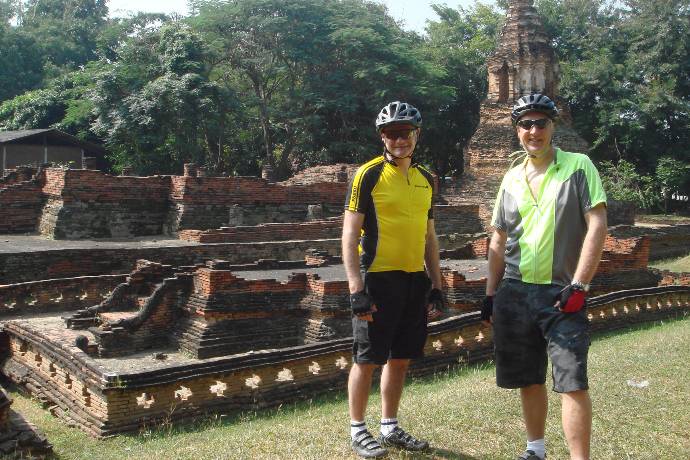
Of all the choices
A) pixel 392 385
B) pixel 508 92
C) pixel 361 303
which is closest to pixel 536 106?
pixel 361 303

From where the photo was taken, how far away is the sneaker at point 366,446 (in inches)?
146

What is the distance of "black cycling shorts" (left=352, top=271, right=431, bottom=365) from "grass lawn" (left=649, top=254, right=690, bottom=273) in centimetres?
1490

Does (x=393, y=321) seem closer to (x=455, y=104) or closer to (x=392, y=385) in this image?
(x=392, y=385)

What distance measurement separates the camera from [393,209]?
3.88 m

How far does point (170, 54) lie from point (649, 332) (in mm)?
19554

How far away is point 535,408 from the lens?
3512mm

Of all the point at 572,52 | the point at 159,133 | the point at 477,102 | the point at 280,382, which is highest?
the point at 572,52

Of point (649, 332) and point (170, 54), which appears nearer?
point (649, 332)

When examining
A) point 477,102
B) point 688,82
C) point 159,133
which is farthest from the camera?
point 477,102

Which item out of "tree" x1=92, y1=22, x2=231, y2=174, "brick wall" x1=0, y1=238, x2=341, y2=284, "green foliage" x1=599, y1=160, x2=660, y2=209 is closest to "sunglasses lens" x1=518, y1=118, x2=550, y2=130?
"brick wall" x1=0, y1=238, x2=341, y2=284

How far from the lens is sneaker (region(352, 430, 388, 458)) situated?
12.2 feet

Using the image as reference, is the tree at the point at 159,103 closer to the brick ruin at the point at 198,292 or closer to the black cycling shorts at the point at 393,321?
the brick ruin at the point at 198,292

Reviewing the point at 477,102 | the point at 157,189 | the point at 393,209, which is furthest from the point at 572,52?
the point at 393,209

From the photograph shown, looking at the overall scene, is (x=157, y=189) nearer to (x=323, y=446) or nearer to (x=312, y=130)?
(x=312, y=130)
